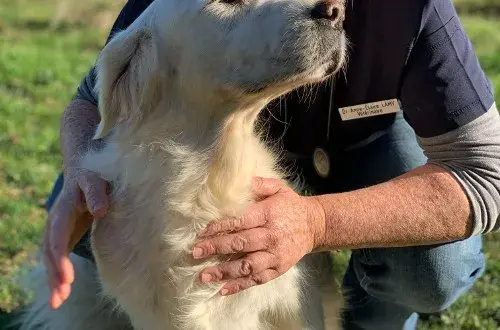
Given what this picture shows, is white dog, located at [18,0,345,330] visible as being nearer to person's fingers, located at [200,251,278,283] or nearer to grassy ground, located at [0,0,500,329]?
person's fingers, located at [200,251,278,283]

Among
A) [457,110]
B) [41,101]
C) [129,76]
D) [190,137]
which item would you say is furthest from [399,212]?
[41,101]

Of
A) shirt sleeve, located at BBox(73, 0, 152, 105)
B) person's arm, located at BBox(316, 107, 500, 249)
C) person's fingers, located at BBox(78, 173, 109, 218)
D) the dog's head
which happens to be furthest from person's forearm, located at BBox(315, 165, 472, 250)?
shirt sleeve, located at BBox(73, 0, 152, 105)

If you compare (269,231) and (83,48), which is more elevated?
(269,231)

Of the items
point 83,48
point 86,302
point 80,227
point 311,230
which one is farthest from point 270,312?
point 83,48

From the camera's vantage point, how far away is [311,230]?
2354mm

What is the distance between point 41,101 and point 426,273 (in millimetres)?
4453

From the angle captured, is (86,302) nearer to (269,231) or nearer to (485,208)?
(269,231)

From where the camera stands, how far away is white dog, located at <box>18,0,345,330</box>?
217cm

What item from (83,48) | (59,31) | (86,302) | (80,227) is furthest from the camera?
(59,31)

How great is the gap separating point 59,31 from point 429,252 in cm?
822

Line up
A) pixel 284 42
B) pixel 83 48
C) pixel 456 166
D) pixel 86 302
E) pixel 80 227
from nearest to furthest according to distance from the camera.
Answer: pixel 284 42 < pixel 456 166 < pixel 80 227 < pixel 86 302 < pixel 83 48

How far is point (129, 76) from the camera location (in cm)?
243

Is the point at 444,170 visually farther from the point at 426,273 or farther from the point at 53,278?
the point at 53,278

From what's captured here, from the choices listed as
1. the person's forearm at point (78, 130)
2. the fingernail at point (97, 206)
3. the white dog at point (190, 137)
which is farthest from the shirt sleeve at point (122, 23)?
the fingernail at point (97, 206)
